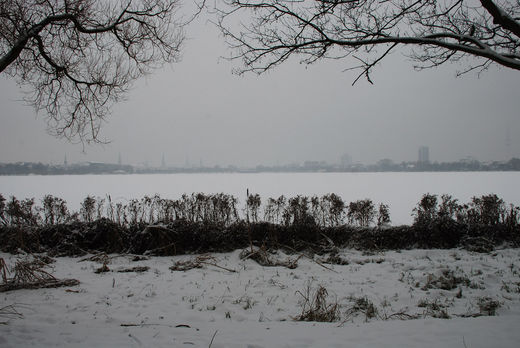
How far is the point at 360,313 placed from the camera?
4.41 meters

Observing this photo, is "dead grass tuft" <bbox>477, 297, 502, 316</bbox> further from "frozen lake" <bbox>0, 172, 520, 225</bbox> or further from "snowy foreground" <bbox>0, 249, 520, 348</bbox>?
"frozen lake" <bbox>0, 172, 520, 225</bbox>

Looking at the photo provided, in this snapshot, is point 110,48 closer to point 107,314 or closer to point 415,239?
point 107,314

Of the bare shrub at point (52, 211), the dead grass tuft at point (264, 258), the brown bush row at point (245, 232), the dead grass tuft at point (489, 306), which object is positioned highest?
the bare shrub at point (52, 211)

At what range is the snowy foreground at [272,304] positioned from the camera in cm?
344

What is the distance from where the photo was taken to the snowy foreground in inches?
135

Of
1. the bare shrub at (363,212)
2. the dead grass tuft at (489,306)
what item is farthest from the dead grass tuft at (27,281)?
the bare shrub at (363,212)

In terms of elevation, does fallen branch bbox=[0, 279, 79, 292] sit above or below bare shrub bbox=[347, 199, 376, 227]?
below

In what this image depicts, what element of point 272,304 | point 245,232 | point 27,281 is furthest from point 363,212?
point 27,281

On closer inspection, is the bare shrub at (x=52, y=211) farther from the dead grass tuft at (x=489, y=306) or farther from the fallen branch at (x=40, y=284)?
the dead grass tuft at (x=489, y=306)

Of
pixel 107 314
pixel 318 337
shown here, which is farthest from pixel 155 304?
pixel 318 337

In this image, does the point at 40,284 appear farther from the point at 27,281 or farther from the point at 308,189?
the point at 308,189

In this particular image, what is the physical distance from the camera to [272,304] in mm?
4777

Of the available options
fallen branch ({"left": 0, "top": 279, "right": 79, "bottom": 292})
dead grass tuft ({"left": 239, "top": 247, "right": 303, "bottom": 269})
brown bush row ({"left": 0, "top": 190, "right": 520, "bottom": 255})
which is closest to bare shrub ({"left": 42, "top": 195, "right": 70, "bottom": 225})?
brown bush row ({"left": 0, "top": 190, "right": 520, "bottom": 255})

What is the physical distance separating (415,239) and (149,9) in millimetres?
9643
